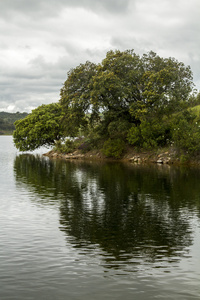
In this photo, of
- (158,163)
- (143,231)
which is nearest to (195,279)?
(143,231)

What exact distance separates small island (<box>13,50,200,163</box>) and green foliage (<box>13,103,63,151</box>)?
1227 cm

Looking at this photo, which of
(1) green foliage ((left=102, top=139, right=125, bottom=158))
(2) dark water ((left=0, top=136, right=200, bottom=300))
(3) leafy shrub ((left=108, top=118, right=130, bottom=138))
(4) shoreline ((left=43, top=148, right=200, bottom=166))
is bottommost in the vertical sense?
(2) dark water ((left=0, top=136, right=200, bottom=300))

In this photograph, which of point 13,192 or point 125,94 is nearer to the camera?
point 13,192

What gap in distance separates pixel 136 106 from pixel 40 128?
28.3 metres

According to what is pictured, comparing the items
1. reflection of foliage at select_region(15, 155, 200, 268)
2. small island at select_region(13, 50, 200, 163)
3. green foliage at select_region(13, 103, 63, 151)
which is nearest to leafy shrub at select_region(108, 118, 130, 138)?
small island at select_region(13, 50, 200, 163)

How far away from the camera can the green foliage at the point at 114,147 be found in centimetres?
6780

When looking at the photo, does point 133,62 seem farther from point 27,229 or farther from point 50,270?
point 50,270

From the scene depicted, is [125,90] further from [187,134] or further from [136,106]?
[187,134]

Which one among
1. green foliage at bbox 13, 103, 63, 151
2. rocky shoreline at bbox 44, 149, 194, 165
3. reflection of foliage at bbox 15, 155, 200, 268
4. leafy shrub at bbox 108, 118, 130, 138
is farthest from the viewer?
green foliage at bbox 13, 103, 63, 151

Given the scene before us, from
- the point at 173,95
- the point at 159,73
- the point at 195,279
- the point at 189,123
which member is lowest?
the point at 195,279

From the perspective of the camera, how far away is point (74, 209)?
24.8m

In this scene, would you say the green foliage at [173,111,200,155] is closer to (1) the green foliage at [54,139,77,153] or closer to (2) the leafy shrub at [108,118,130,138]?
(2) the leafy shrub at [108,118,130,138]

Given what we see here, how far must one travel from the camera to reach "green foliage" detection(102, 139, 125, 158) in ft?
222

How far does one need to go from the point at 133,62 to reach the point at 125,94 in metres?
7.02
